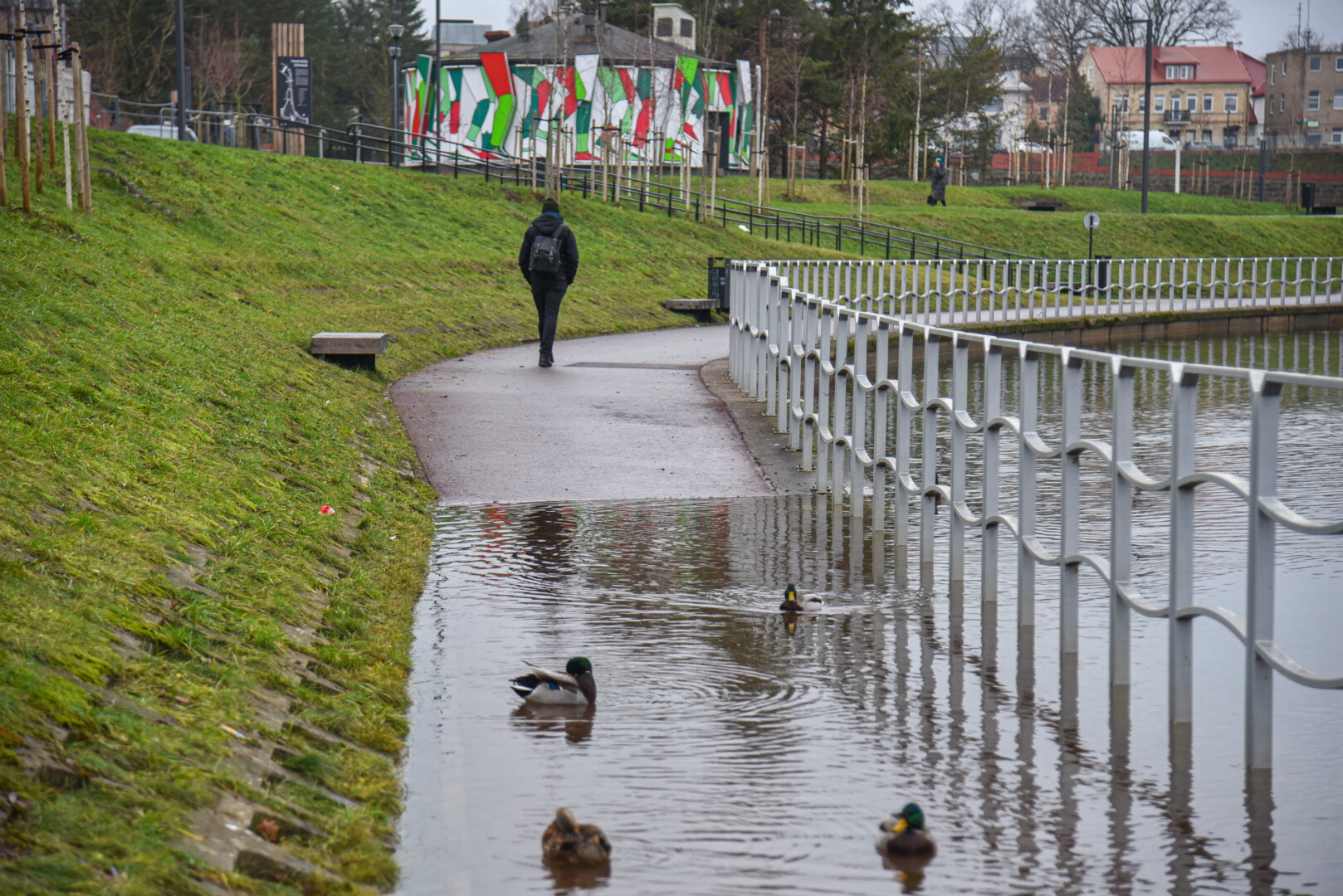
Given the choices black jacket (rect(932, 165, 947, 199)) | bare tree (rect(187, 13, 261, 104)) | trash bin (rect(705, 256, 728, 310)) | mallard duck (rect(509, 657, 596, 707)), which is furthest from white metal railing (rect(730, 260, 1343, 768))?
bare tree (rect(187, 13, 261, 104))

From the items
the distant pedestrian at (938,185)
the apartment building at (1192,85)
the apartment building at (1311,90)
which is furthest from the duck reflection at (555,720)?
the apartment building at (1192,85)

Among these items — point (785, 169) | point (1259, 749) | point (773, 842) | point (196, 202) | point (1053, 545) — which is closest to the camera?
point (773, 842)

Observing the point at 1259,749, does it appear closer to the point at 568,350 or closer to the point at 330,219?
the point at 568,350

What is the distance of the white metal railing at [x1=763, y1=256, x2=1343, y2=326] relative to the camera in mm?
27562

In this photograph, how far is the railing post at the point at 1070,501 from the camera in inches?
250

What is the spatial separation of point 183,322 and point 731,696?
8783 millimetres

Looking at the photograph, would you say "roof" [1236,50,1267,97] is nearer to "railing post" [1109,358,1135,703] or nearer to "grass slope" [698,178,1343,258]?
"grass slope" [698,178,1343,258]

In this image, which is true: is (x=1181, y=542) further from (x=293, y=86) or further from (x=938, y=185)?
(x=938, y=185)

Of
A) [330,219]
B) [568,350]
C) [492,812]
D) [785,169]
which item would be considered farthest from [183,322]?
[785,169]

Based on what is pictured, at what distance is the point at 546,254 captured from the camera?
17078 mm

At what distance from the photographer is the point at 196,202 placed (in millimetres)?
25188

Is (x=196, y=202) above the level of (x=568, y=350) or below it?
above

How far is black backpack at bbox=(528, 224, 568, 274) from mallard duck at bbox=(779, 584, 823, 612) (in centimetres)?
1025

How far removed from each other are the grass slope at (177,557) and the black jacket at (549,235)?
170cm
